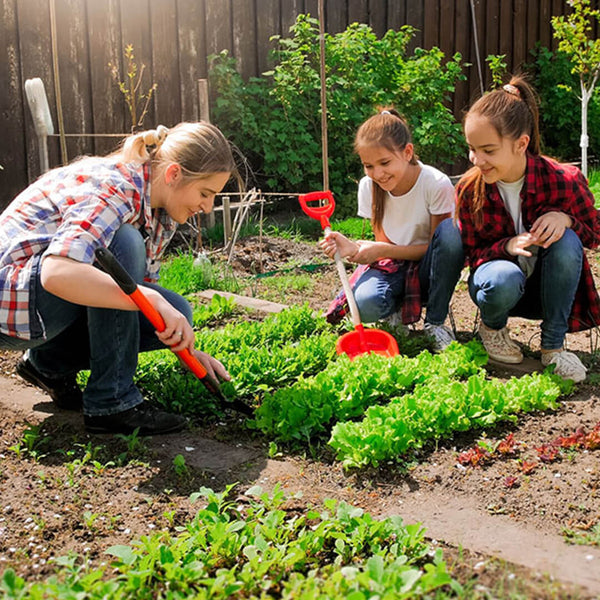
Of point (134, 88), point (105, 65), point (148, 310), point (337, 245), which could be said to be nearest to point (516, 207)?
point (337, 245)

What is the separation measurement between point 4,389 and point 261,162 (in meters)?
4.59

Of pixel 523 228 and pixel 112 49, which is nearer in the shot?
pixel 523 228

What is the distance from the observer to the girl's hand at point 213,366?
3.03 m

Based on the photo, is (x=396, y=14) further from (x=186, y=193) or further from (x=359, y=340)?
(x=186, y=193)

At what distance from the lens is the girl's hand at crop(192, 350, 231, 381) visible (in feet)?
9.93

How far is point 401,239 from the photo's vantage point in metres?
4.02

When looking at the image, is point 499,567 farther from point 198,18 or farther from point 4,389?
point 198,18

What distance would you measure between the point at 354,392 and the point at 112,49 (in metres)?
4.51

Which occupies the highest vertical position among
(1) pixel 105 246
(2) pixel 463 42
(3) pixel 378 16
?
(3) pixel 378 16

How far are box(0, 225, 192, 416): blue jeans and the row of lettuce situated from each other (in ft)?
0.94

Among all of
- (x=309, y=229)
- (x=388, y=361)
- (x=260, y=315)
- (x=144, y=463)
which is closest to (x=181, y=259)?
(x=260, y=315)

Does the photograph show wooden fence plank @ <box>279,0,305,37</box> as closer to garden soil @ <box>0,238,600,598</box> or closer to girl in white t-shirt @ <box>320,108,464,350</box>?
girl in white t-shirt @ <box>320,108,464,350</box>

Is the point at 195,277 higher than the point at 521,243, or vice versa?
the point at 521,243

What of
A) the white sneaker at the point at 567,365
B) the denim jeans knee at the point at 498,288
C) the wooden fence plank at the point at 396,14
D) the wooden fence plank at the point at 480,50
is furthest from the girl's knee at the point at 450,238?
the wooden fence plank at the point at 480,50
